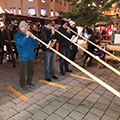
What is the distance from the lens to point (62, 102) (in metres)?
3.24

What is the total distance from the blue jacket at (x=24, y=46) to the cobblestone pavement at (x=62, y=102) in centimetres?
111

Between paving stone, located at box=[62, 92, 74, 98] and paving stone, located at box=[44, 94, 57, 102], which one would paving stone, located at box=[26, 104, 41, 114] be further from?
paving stone, located at box=[62, 92, 74, 98]

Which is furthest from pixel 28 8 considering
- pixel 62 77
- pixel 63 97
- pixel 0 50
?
pixel 63 97

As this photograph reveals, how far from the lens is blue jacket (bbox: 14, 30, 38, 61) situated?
3.35 metres

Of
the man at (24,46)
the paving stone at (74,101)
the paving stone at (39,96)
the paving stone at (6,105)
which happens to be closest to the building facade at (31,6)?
the man at (24,46)

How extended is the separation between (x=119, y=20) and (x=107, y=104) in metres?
Result: 6.05

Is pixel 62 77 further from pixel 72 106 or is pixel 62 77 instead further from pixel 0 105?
pixel 0 105

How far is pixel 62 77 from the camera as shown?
495 centimetres

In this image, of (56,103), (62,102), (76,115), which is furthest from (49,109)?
(76,115)

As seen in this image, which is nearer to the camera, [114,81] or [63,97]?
[63,97]

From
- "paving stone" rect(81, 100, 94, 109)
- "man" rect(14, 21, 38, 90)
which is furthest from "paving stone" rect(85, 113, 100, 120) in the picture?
"man" rect(14, 21, 38, 90)

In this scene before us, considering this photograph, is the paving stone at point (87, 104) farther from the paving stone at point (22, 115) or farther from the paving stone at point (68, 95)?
the paving stone at point (22, 115)

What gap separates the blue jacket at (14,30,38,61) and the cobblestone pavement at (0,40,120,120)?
3.63ft

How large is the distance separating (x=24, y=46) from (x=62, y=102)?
1.87m
